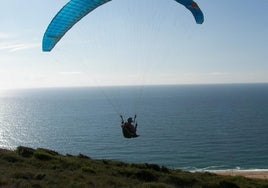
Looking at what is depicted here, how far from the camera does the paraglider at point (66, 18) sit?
17609 millimetres

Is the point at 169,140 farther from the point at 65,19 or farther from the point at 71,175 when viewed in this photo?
the point at 65,19

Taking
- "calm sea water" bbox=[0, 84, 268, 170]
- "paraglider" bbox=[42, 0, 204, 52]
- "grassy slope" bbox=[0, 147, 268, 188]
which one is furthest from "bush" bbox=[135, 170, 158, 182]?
"calm sea water" bbox=[0, 84, 268, 170]

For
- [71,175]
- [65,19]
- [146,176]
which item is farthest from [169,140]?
[65,19]

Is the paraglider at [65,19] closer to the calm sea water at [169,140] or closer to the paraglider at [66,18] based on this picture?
the paraglider at [66,18]

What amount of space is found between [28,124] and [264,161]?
78.1m

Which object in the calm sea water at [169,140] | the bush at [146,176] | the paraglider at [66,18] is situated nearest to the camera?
the paraglider at [66,18]

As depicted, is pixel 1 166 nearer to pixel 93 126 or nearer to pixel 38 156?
pixel 38 156

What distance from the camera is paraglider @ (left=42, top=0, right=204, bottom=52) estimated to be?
693 inches

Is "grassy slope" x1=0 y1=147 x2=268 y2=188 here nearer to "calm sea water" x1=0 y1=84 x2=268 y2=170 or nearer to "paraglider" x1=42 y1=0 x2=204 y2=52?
"paraglider" x1=42 y1=0 x2=204 y2=52

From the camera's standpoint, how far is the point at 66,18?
58.9ft

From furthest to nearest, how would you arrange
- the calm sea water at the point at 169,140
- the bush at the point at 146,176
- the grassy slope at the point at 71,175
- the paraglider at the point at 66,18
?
1. the calm sea water at the point at 169,140
2. the bush at the point at 146,176
3. the paraglider at the point at 66,18
4. the grassy slope at the point at 71,175

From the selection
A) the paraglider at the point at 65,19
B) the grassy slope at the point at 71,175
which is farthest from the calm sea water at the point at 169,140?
the paraglider at the point at 65,19

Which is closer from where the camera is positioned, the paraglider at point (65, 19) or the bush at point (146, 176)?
the paraglider at point (65, 19)

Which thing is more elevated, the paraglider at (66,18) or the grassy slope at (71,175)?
the paraglider at (66,18)
